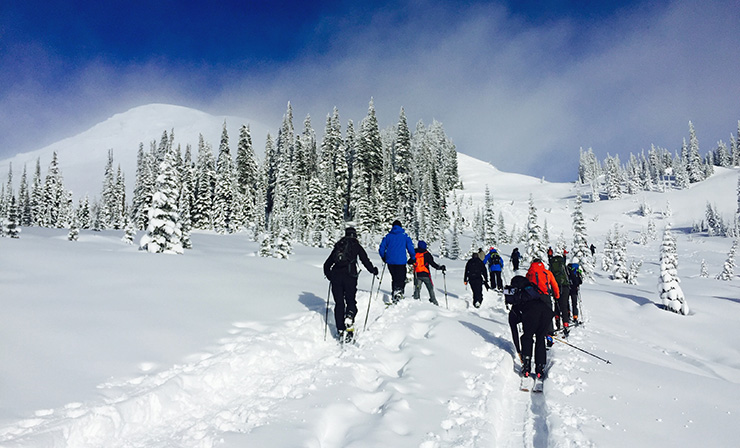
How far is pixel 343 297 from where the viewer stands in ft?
26.5

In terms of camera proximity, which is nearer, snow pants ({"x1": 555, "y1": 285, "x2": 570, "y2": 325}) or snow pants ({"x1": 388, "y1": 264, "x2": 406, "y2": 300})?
snow pants ({"x1": 388, "y1": 264, "x2": 406, "y2": 300})

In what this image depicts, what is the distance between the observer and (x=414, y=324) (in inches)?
356

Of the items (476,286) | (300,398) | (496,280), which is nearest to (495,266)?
(496,280)

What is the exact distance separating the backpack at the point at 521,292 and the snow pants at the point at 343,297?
3226mm

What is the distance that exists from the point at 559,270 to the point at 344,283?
818cm

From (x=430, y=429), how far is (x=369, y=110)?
5976cm

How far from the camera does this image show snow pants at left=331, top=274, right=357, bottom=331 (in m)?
7.99

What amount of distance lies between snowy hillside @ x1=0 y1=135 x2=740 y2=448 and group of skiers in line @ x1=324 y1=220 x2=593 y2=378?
52cm

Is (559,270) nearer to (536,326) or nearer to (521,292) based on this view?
(521,292)

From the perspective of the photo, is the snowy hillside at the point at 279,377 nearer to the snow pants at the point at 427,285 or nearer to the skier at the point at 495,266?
the snow pants at the point at 427,285

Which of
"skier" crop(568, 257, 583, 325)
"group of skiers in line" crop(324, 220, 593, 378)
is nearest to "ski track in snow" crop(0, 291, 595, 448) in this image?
"group of skiers in line" crop(324, 220, 593, 378)

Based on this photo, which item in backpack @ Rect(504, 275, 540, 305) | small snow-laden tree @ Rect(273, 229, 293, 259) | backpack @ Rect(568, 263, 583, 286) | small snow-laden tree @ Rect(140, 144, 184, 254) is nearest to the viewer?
backpack @ Rect(504, 275, 540, 305)

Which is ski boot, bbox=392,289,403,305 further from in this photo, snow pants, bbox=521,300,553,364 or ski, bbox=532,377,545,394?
ski, bbox=532,377,545,394

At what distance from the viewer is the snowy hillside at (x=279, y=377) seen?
425cm
